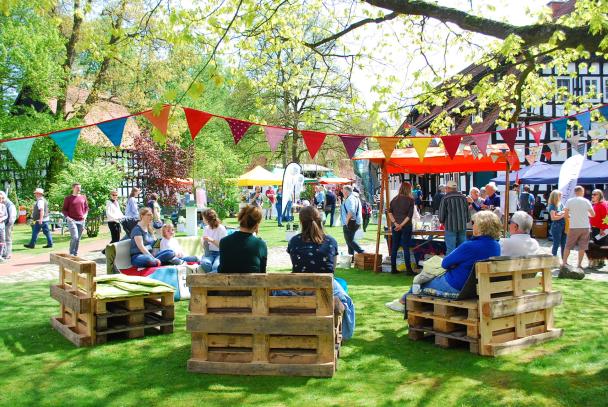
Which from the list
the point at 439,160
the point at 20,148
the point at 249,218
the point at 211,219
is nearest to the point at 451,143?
the point at 439,160

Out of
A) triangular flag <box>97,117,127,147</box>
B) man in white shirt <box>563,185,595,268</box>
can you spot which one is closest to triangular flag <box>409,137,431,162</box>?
man in white shirt <box>563,185,595,268</box>

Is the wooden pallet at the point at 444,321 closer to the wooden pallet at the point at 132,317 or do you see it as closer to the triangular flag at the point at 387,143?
the wooden pallet at the point at 132,317

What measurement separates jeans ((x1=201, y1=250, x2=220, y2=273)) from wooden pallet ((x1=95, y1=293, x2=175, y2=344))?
6.09ft

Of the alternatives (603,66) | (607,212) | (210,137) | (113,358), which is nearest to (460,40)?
(607,212)

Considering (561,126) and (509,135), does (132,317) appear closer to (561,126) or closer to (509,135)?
(509,135)

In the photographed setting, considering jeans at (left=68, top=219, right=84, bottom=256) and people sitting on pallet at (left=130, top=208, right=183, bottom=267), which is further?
jeans at (left=68, top=219, right=84, bottom=256)

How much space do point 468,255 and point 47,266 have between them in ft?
33.5

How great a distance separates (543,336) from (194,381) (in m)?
3.58

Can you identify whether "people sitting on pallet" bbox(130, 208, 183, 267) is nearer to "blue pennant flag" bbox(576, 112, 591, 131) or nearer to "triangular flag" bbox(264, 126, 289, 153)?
"triangular flag" bbox(264, 126, 289, 153)

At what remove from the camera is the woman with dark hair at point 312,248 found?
19.1ft

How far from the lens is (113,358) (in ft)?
18.8

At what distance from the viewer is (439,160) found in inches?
490

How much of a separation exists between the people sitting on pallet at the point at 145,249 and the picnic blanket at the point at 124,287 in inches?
76.2

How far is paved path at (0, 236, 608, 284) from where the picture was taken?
36.9ft
